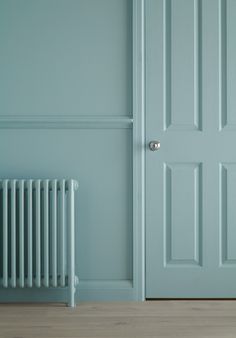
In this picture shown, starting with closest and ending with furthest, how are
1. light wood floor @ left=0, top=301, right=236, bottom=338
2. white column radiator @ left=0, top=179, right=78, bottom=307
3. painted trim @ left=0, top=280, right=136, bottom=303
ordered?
light wood floor @ left=0, top=301, right=236, bottom=338 < white column radiator @ left=0, top=179, right=78, bottom=307 < painted trim @ left=0, top=280, right=136, bottom=303

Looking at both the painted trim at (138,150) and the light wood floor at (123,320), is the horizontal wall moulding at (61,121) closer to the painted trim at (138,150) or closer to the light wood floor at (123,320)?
Answer: the painted trim at (138,150)

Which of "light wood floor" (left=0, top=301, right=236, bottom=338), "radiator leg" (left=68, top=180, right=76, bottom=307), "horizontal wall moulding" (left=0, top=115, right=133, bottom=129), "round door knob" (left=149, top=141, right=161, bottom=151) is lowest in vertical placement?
"light wood floor" (left=0, top=301, right=236, bottom=338)

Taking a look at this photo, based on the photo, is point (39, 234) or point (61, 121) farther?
point (61, 121)

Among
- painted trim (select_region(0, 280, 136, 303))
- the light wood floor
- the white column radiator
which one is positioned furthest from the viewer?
painted trim (select_region(0, 280, 136, 303))

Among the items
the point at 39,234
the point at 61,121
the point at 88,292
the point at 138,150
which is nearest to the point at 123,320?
the point at 88,292

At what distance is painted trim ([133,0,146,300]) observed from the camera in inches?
107

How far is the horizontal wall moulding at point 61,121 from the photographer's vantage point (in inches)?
106

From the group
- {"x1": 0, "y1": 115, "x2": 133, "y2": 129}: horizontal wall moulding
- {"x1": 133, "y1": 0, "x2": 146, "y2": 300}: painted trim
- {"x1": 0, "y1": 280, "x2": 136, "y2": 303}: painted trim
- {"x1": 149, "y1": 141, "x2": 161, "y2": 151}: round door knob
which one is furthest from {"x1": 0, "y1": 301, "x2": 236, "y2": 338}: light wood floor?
{"x1": 0, "y1": 115, "x2": 133, "y2": 129}: horizontal wall moulding

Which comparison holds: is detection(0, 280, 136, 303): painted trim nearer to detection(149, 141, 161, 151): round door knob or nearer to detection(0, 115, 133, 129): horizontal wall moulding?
detection(149, 141, 161, 151): round door knob

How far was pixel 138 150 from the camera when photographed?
107 inches

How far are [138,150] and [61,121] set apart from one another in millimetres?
473

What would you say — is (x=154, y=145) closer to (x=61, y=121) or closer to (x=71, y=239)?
(x=61, y=121)

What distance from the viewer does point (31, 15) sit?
8.90 feet

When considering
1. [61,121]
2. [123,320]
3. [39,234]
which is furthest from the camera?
[61,121]
